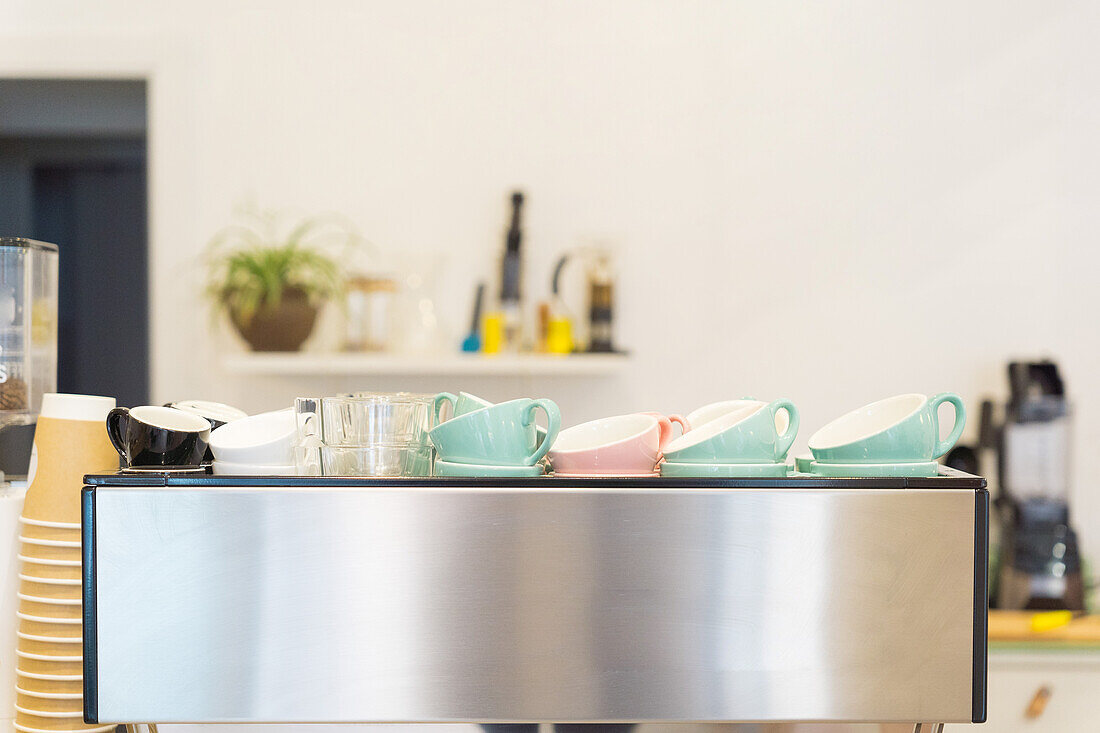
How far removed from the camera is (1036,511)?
206 cm

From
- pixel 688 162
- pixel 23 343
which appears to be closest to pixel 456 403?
pixel 23 343

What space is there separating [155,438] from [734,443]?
1.55 feet

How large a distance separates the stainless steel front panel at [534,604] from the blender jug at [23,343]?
0.35 m

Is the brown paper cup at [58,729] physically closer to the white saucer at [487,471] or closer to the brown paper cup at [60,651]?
the brown paper cup at [60,651]

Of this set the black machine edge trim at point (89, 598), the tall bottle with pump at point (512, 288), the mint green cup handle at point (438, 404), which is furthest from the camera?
the tall bottle with pump at point (512, 288)

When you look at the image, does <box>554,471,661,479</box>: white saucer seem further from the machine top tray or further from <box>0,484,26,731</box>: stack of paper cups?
<box>0,484,26,731</box>: stack of paper cups

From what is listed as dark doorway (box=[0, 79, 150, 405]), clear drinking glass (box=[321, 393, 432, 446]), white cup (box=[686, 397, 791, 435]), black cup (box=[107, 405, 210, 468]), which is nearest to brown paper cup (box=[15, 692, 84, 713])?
black cup (box=[107, 405, 210, 468])

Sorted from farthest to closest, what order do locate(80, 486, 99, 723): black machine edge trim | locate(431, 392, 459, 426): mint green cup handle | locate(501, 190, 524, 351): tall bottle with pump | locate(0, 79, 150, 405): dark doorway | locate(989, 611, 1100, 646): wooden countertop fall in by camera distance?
locate(0, 79, 150, 405): dark doorway, locate(501, 190, 524, 351): tall bottle with pump, locate(989, 611, 1100, 646): wooden countertop, locate(431, 392, 459, 426): mint green cup handle, locate(80, 486, 99, 723): black machine edge trim

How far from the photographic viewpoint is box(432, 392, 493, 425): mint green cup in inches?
31.8

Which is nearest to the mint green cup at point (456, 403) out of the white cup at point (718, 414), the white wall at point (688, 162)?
the white cup at point (718, 414)

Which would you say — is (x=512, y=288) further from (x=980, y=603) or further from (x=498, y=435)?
(x=980, y=603)

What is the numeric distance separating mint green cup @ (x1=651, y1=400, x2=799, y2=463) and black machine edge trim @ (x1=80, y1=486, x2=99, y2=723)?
45 cm

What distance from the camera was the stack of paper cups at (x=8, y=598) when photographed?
2.82 ft

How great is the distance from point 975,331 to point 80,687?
213 cm
